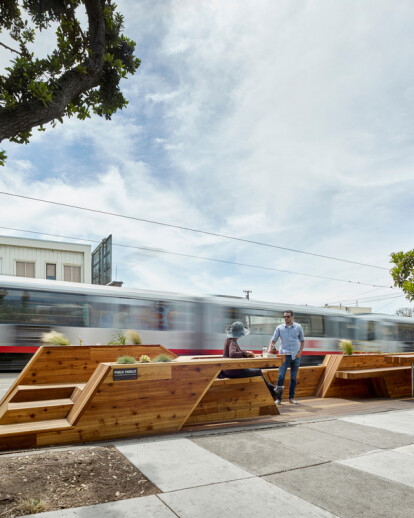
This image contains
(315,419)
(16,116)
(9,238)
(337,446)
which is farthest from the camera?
(9,238)

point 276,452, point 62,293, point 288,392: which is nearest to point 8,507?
point 276,452

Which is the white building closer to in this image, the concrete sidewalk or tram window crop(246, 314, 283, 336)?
tram window crop(246, 314, 283, 336)

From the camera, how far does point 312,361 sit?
20.0 metres

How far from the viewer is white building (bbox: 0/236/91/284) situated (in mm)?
32219

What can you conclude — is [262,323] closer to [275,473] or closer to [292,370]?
[292,370]

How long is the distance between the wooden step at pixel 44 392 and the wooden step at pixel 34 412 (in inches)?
15.5

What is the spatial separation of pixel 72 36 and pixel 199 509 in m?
4.95

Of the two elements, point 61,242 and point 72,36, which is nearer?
point 72,36

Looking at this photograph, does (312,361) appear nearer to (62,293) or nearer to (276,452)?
(62,293)

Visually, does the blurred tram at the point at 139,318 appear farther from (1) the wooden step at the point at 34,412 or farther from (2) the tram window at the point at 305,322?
(1) the wooden step at the point at 34,412

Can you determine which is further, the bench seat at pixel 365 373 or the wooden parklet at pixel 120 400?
the bench seat at pixel 365 373

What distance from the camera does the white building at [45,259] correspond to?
106ft

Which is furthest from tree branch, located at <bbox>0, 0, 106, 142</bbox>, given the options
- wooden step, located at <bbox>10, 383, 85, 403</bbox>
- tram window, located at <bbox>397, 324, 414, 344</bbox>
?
tram window, located at <bbox>397, 324, 414, 344</bbox>

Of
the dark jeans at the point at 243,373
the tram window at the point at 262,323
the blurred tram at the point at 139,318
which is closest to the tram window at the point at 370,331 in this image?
the blurred tram at the point at 139,318
